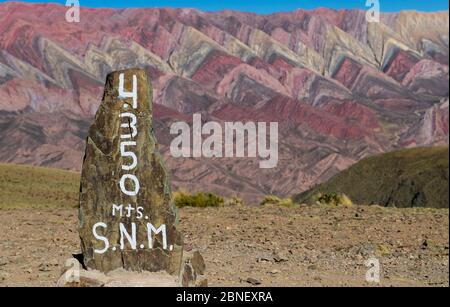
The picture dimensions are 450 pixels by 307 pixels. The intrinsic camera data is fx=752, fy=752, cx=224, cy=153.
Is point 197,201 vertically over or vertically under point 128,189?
over

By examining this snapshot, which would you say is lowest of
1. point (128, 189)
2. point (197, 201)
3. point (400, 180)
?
point (128, 189)

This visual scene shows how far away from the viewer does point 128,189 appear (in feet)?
39.4

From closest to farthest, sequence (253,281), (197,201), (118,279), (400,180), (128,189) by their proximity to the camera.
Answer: (118,279) → (128,189) → (253,281) → (197,201) → (400,180)

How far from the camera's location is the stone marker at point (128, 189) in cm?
1202

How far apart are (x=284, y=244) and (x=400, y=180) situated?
169ft

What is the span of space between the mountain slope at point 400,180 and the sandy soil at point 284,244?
35290 millimetres

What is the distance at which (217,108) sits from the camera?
194 meters

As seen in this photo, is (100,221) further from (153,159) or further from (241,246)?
(241,246)

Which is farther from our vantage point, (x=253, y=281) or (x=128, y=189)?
(x=253, y=281)

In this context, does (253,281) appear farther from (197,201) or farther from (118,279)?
(197,201)

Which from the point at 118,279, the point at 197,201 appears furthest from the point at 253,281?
Result: the point at 197,201

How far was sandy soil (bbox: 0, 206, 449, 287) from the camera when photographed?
14.9 m

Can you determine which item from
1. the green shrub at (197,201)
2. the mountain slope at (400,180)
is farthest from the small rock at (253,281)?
the mountain slope at (400,180)

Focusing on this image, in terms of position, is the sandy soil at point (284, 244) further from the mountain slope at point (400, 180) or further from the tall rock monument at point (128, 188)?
the mountain slope at point (400, 180)
